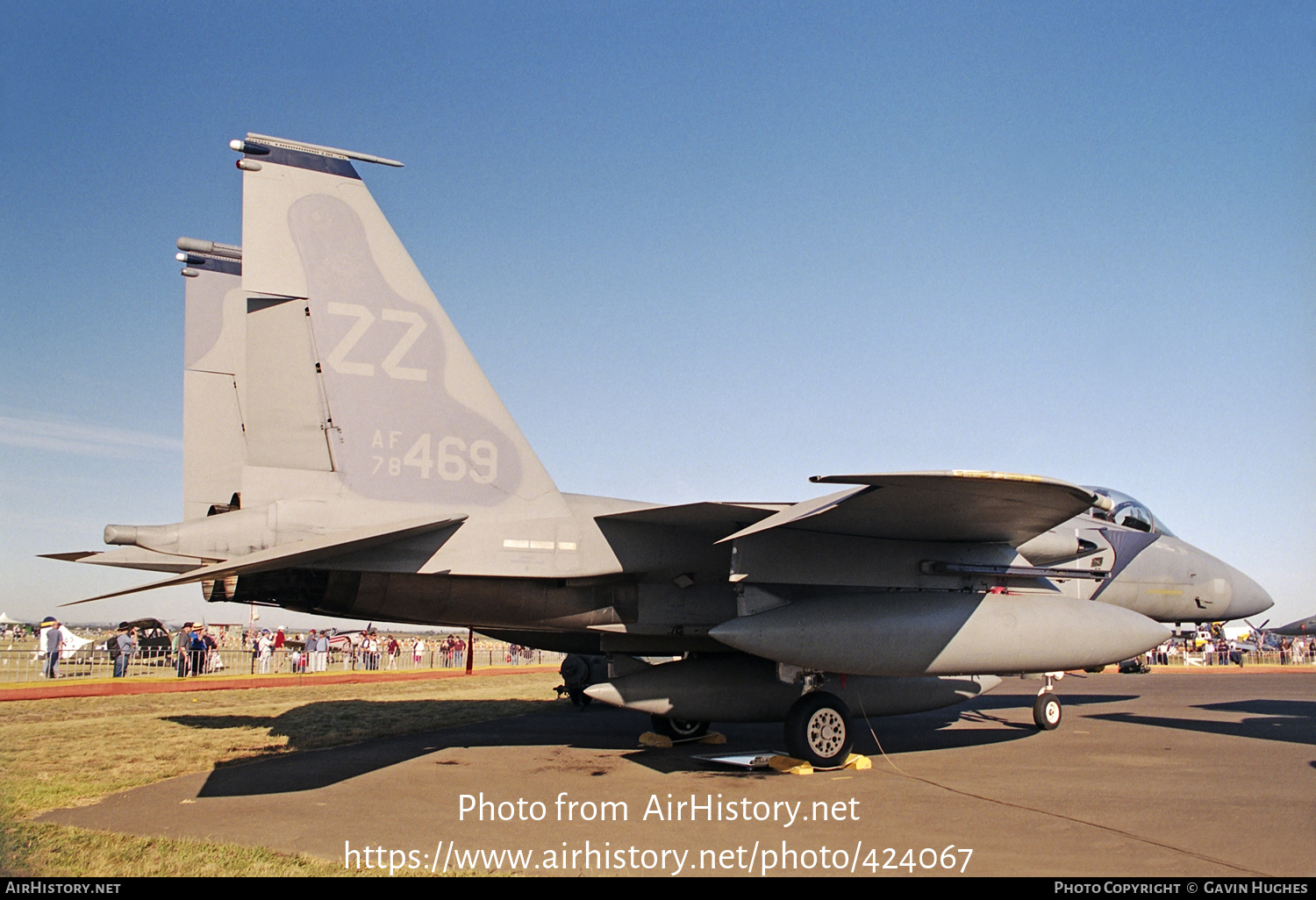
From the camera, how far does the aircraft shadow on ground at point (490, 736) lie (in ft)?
26.2

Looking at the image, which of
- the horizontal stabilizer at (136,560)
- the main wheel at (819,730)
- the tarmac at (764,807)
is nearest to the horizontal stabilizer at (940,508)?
the main wheel at (819,730)

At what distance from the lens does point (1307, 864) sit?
473 centimetres

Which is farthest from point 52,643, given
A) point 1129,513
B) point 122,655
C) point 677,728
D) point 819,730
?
point 1129,513

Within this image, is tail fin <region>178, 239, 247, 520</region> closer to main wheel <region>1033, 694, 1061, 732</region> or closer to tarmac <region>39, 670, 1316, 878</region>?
tarmac <region>39, 670, 1316, 878</region>

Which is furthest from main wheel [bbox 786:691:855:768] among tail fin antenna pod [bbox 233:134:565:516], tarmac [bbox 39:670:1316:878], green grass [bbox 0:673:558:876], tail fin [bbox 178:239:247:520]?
tail fin [bbox 178:239:247:520]

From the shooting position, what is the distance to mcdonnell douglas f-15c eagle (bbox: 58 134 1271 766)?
289 inches

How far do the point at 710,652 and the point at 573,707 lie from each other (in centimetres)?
602

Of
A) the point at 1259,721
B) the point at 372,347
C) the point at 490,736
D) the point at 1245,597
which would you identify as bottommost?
the point at 1259,721

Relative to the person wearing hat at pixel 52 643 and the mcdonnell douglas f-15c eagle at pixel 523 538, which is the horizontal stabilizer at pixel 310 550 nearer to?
the mcdonnell douglas f-15c eagle at pixel 523 538

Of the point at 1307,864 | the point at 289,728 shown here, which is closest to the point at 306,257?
the point at 289,728

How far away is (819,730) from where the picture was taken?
831 cm

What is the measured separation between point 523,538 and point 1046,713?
8.02m

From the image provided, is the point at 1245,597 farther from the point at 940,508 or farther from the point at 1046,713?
the point at 940,508

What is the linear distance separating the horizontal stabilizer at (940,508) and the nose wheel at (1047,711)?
3640 mm
